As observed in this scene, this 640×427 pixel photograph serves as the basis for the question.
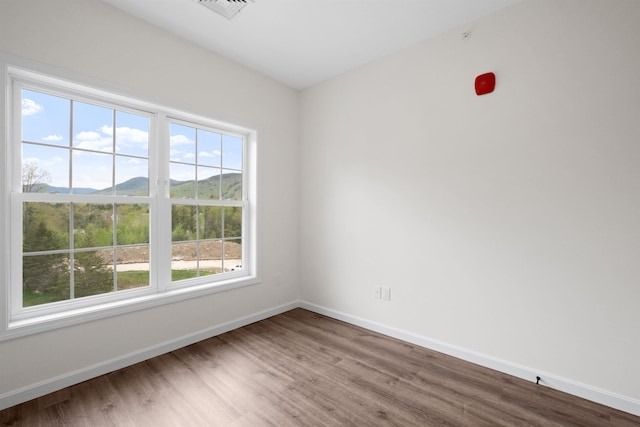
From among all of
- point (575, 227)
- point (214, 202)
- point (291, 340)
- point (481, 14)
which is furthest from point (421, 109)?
point (291, 340)

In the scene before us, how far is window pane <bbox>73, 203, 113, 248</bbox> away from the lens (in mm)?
2016

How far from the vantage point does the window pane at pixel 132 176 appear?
222 cm

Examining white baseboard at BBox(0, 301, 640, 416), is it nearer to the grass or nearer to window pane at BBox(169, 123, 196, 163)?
the grass

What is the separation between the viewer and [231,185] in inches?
118

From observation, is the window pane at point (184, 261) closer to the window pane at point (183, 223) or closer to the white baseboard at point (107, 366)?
the window pane at point (183, 223)

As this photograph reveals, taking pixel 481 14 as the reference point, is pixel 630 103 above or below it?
below

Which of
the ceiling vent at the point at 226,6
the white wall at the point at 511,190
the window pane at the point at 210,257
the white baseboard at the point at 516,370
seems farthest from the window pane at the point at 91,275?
the white baseboard at the point at 516,370

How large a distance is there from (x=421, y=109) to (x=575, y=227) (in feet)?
4.78

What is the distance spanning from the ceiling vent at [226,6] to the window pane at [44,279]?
211 centimetres

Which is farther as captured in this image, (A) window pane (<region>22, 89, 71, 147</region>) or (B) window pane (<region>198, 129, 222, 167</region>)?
(B) window pane (<region>198, 129, 222, 167</region>)

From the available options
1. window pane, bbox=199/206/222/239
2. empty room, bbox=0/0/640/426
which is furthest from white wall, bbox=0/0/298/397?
window pane, bbox=199/206/222/239

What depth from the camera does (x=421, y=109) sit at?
248 centimetres

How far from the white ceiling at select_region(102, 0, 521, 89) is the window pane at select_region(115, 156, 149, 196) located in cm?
114

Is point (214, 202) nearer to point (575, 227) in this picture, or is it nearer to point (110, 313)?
point (110, 313)
